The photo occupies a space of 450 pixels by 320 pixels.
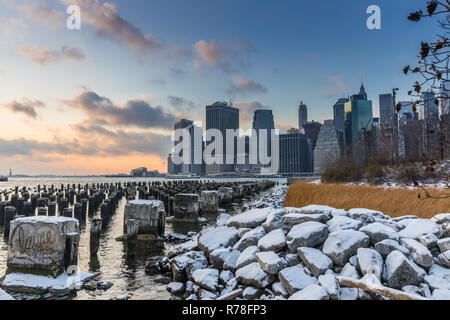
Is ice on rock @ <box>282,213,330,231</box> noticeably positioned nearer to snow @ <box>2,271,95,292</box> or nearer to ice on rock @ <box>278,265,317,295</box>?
ice on rock @ <box>278,265,317,295</box>

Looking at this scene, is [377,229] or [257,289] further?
[377,229]

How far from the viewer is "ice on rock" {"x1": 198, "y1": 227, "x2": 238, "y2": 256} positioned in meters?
8.22

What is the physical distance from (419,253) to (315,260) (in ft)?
7.09

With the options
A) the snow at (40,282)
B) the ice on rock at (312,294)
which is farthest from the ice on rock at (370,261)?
the snow at (40,282)

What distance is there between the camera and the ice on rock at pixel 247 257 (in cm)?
680

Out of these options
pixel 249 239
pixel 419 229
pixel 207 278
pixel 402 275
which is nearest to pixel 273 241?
pixel 249 239

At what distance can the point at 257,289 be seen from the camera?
5914mm

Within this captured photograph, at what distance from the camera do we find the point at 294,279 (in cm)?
566

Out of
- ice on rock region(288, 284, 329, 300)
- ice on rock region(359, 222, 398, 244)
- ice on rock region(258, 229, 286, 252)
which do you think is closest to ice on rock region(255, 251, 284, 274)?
ice on rock region(258, 229, 286, 252)

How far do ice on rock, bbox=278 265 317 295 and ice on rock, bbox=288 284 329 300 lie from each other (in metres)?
0.36
